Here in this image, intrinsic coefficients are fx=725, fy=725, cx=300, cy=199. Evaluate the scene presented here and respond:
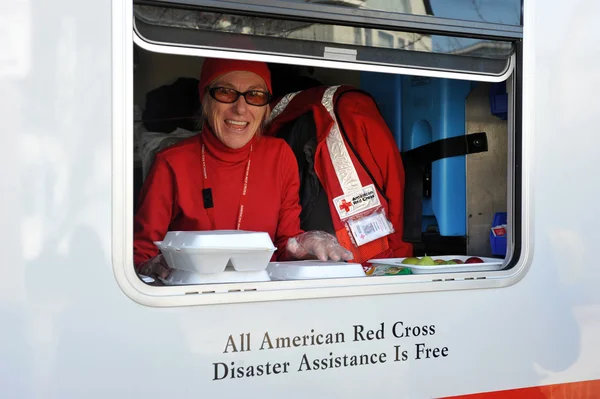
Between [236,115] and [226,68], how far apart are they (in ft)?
0.68

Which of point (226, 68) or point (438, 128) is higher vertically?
point (226, 68)

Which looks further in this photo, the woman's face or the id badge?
the id badge

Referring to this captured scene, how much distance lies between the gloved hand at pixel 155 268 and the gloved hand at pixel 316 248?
58 cm

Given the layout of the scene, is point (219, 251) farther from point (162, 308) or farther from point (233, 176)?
point (233, 176)

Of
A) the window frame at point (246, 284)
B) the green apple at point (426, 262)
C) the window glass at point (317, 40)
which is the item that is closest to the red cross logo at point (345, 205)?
the green apple at point (426, 262)

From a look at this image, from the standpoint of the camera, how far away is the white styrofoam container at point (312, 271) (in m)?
2.04

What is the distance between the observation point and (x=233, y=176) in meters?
2.83

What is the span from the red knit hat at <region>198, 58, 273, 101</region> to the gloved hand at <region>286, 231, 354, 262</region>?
677 millimetres

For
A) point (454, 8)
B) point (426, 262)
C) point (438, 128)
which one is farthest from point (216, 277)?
point (438, 128)

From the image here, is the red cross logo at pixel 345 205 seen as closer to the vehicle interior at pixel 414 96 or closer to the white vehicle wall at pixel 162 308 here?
the vehicle interior at pixel 414 96

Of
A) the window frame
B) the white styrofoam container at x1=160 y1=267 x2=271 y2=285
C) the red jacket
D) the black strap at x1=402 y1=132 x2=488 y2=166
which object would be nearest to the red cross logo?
the red jacket

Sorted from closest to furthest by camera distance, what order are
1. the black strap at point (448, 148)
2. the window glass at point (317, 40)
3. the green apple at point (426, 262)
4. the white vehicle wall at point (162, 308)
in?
the white vehicle wall at point (162, 308) → the window glass at point (317, 40) → the green apple at point (426, 262) → the black strap at point (448, 148)

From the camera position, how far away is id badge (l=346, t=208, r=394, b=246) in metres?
3.11

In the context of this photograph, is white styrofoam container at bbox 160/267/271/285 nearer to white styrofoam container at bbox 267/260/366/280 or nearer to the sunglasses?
white styrofoam container at bbox 267/260/366/280
